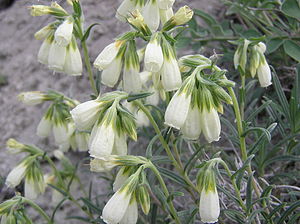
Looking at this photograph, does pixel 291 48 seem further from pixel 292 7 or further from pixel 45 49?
pixel 45 49

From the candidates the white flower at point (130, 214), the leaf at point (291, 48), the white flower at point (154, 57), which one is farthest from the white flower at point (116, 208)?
the leaf at point (291, 48)

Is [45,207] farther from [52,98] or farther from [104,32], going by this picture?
[104,32]

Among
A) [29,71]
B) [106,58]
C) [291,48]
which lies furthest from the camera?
[29,71]

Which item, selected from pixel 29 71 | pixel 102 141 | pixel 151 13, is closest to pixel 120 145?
pixel 102 141

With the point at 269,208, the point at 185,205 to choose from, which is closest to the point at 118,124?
the point at 269,208

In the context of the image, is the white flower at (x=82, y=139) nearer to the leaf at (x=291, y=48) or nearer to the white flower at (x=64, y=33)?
the white flower at (x=64, y=33)

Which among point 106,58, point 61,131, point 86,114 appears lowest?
Result: point 61,131

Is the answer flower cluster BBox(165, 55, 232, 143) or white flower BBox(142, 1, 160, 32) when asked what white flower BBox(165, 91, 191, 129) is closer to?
flower cluster BBox(165, 55, 232, 143)

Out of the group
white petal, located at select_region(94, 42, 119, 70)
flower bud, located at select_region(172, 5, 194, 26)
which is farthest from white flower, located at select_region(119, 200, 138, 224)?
flower bud, located at select_region(172, 5, 194, 26)
